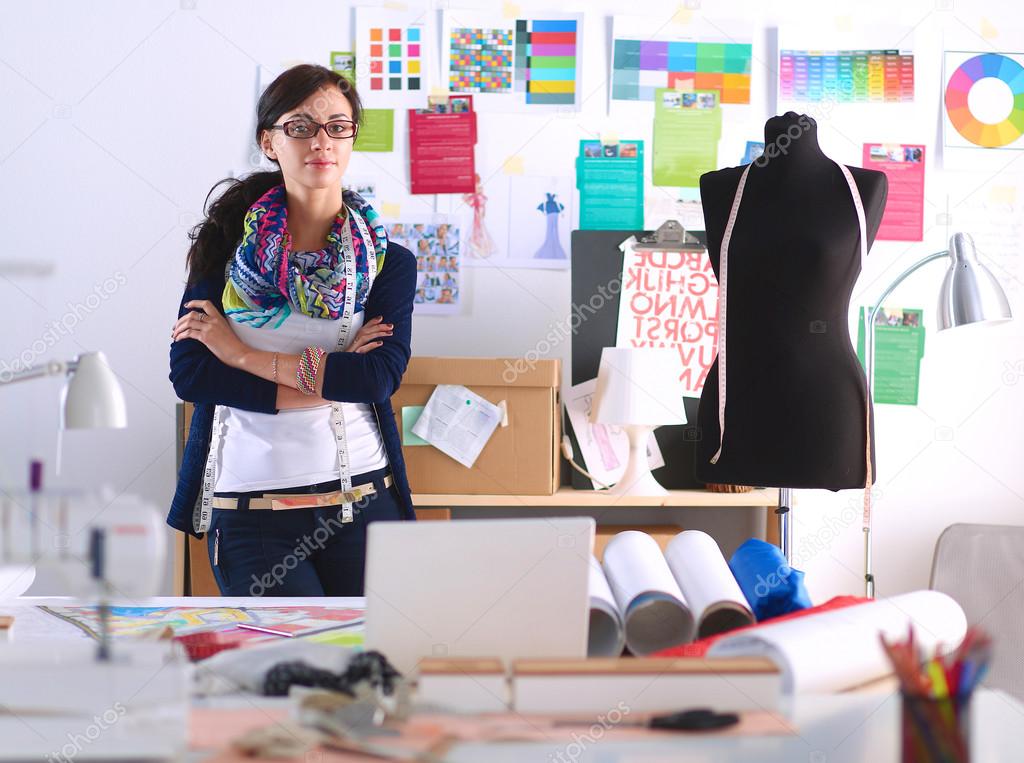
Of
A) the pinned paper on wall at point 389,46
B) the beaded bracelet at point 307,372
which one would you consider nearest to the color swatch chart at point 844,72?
the pinned paper on wall at point 389,46

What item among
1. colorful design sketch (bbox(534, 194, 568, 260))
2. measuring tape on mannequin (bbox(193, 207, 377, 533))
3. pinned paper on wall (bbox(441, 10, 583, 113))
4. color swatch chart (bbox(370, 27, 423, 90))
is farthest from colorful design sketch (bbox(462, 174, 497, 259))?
measuring tape on mannequin (bbox(193, 207, 377, 533))

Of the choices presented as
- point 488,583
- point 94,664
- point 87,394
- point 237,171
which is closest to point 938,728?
point 488,583

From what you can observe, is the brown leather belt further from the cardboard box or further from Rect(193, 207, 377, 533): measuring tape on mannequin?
the cardboard box

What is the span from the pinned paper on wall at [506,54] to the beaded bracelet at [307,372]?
134cm

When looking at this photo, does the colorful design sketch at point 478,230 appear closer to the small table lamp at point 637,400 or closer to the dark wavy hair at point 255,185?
the small table lamp at point 637,400

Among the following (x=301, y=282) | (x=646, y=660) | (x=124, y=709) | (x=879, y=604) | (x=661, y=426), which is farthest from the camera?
(x=661, y=426)

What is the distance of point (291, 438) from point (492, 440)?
78 cm

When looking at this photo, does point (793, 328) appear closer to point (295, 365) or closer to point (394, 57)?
point (295, 365)

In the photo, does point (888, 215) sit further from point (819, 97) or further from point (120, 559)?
point (120, 559)

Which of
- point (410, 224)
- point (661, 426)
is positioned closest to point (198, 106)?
point (410, 224)

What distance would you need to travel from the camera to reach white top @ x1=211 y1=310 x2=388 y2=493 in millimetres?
2029

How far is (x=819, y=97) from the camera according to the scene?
311 cm

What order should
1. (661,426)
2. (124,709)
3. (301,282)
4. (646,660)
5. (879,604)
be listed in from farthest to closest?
(661,426) < (301,282) < (879,604) < (646,660) < (124,709)

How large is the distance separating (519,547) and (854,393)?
124 cm
